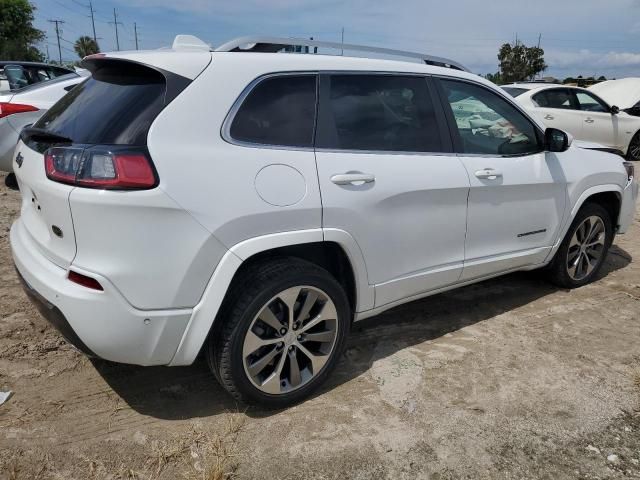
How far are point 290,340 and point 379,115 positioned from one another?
4.39ft

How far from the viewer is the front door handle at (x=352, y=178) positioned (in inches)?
105

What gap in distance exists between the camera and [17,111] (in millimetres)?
6176

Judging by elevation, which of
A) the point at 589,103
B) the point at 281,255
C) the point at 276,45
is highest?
the point at 276,45

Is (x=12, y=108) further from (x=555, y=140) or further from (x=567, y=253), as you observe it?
(x=567, y=253)

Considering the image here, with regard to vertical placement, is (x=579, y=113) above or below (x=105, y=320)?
above

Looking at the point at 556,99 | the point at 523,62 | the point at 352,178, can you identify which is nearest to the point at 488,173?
the point at 352,178

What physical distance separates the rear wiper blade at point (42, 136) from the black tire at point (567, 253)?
3.65m

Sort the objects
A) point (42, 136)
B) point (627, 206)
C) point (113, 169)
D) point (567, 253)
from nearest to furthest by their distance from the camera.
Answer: point (113, 169), point (42, 136), point (567, 253), point (627, 206)

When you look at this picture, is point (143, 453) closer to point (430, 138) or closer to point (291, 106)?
point (291, 106)

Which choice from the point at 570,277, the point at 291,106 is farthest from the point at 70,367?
the point at 570,277

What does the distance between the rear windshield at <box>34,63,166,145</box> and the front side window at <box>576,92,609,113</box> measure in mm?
9912

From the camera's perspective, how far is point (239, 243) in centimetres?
236

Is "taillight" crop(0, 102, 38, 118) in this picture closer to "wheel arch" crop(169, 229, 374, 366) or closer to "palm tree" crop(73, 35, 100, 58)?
"wheel arch" crop(169, 229, 374, 366)

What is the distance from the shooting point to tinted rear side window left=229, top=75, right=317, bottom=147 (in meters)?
2.47
